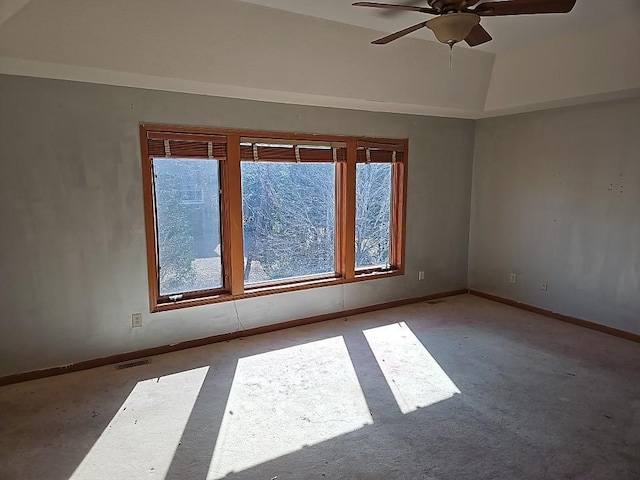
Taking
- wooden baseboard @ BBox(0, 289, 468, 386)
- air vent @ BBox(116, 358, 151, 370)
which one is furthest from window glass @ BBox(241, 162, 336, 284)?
air vent @ BBox(116, 358, 151, 370)

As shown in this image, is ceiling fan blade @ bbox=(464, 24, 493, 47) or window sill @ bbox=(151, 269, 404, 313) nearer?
ceiling fan blade @ bbox=(464, 24, 493, 47)

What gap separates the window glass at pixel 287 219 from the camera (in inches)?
157

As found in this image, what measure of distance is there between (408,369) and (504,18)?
2.67 meters

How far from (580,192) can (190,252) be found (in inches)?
150

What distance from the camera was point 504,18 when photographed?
2.99m

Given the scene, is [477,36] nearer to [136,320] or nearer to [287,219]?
[287,219]

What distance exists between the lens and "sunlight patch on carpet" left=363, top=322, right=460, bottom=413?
2883 millimetres

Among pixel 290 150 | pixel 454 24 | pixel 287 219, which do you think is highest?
pixel 454 24

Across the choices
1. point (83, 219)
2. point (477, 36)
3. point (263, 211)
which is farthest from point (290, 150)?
point (477, 36)

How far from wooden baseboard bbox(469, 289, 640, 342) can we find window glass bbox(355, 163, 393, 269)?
1408mm

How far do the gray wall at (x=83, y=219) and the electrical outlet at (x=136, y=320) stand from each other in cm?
3

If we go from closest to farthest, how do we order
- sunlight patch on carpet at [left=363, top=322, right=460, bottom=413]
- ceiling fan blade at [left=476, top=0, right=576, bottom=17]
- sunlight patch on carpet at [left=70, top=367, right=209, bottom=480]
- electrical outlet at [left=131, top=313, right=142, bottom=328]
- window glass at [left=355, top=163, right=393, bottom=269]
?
ceiling fan blade at [left=476, top=0, right=576, bottom=17], sunlight patch on carpet at [left=70, top=367, right=209, bottom=480], sunlight patch on carpet at [left=363, top=322, right=460, bottom=413], electrical outlet at [left=131, top=313, right=142, bottom=328], window glass at [left=355, top=163, right=393, bottom=269]

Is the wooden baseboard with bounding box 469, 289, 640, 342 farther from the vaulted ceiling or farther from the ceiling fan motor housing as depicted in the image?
the ceiling fan motor housing

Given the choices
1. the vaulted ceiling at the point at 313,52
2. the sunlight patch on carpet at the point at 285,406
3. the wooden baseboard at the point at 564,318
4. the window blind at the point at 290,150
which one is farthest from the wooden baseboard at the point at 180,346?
the vaulted ceiling at the point at 313,52
